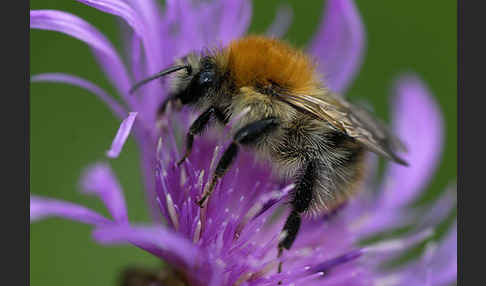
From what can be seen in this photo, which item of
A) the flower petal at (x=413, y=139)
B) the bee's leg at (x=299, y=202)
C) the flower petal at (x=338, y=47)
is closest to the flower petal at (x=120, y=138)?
the bee's leg at (x=299, y=202)

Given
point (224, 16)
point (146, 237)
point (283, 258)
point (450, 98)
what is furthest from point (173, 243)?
point (450, 98)

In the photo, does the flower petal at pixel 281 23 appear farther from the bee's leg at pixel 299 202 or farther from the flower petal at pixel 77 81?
the bee's leg at pixel 299 202

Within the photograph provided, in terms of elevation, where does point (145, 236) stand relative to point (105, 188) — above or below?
below

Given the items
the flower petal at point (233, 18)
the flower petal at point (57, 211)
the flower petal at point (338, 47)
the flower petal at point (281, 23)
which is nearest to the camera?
the flower petal at point (57, 211)

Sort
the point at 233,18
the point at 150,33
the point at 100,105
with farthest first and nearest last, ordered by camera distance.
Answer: the point at 100,105 → the point at 233,18 → the point at 150,33

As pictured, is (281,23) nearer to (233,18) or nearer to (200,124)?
(233,18)

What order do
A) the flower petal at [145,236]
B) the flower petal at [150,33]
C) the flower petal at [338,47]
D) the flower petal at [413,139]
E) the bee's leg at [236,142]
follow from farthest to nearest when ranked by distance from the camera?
the flower petal at [413,139], the flower petal at [338,47], the flower petal at [150,33], the bee's leg at [236,142], the flower petal at [145,236]

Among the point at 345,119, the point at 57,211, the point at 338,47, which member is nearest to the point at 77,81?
the point at 57,211
